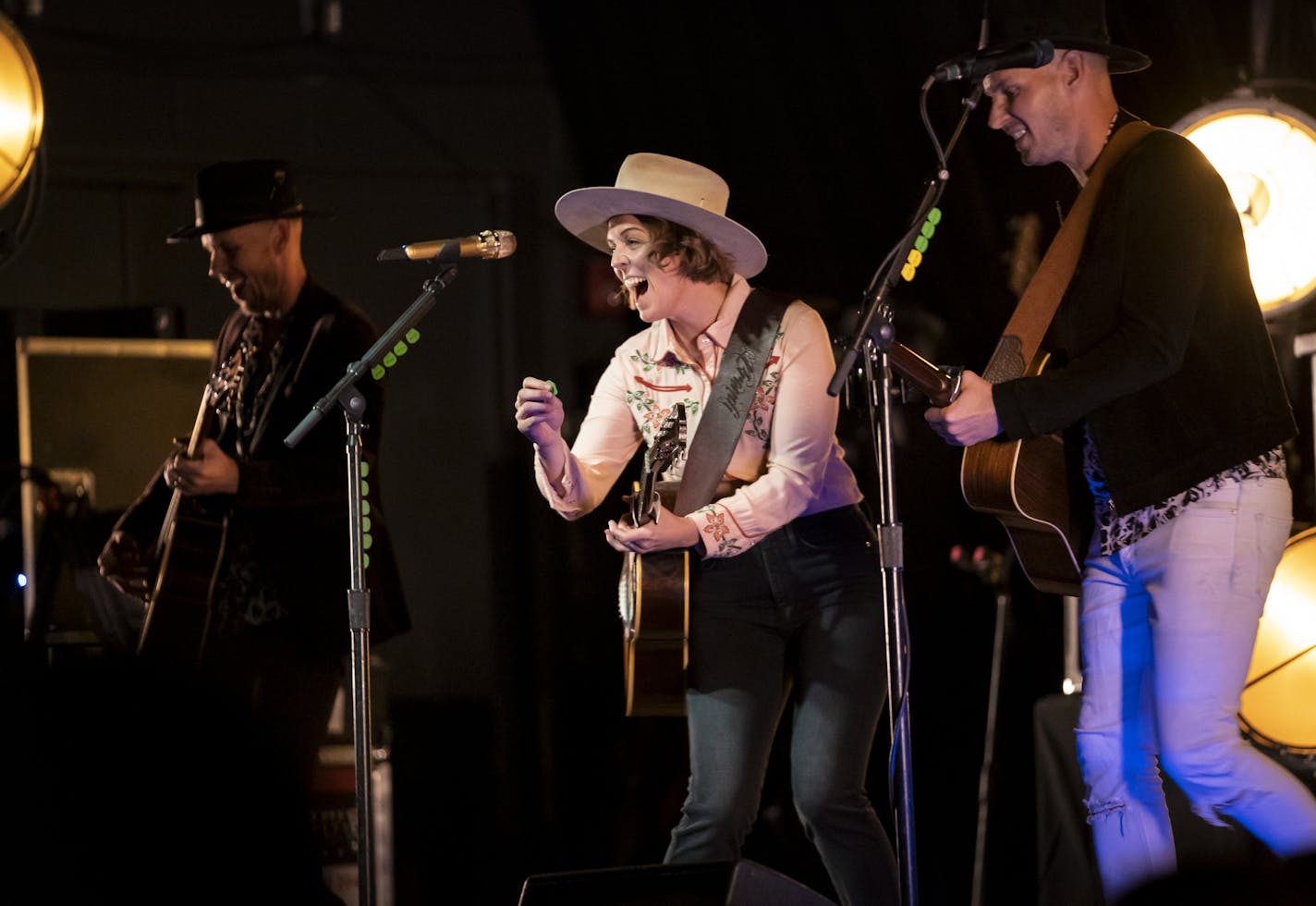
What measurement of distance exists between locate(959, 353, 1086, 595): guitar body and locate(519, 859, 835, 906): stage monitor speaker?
88cm

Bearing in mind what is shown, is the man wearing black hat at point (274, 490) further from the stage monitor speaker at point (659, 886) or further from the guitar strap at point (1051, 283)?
the guitar strap at point (1051, 283)

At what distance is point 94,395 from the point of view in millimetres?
5234

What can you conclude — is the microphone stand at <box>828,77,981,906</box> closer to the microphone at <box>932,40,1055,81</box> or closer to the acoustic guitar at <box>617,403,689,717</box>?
the microphone at <box>932,40,1055,81</box>

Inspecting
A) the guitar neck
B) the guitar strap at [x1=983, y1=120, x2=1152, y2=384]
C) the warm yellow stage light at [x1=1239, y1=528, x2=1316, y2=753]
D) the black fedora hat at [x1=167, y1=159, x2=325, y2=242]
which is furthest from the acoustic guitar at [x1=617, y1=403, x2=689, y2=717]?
the warm yellow stage light at [x1=1239, y1=528, x2=1316, y2=753]

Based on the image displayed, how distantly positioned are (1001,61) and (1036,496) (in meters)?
0.86

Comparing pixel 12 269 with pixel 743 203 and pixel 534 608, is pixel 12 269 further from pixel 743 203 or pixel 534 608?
pixel 743 203

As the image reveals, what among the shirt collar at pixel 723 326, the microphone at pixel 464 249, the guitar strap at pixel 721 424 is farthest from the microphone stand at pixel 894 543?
the microphone at pixel 464 249

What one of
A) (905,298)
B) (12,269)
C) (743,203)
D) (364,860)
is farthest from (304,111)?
(364,860)

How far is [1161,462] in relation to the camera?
2.83 meters

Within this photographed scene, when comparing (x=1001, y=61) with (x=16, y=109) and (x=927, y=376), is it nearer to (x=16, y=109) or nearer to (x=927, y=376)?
(x=927, y=376)

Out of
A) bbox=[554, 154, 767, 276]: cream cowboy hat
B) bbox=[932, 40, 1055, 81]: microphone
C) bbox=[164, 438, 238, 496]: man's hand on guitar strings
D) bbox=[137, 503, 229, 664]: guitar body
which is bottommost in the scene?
bbox=[137, 503, 229, 664]: guitar body

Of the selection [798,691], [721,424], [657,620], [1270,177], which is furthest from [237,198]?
[1270,177]

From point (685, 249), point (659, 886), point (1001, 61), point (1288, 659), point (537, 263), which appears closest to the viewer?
point (659, 886)

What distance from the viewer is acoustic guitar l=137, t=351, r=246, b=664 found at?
370 cm
